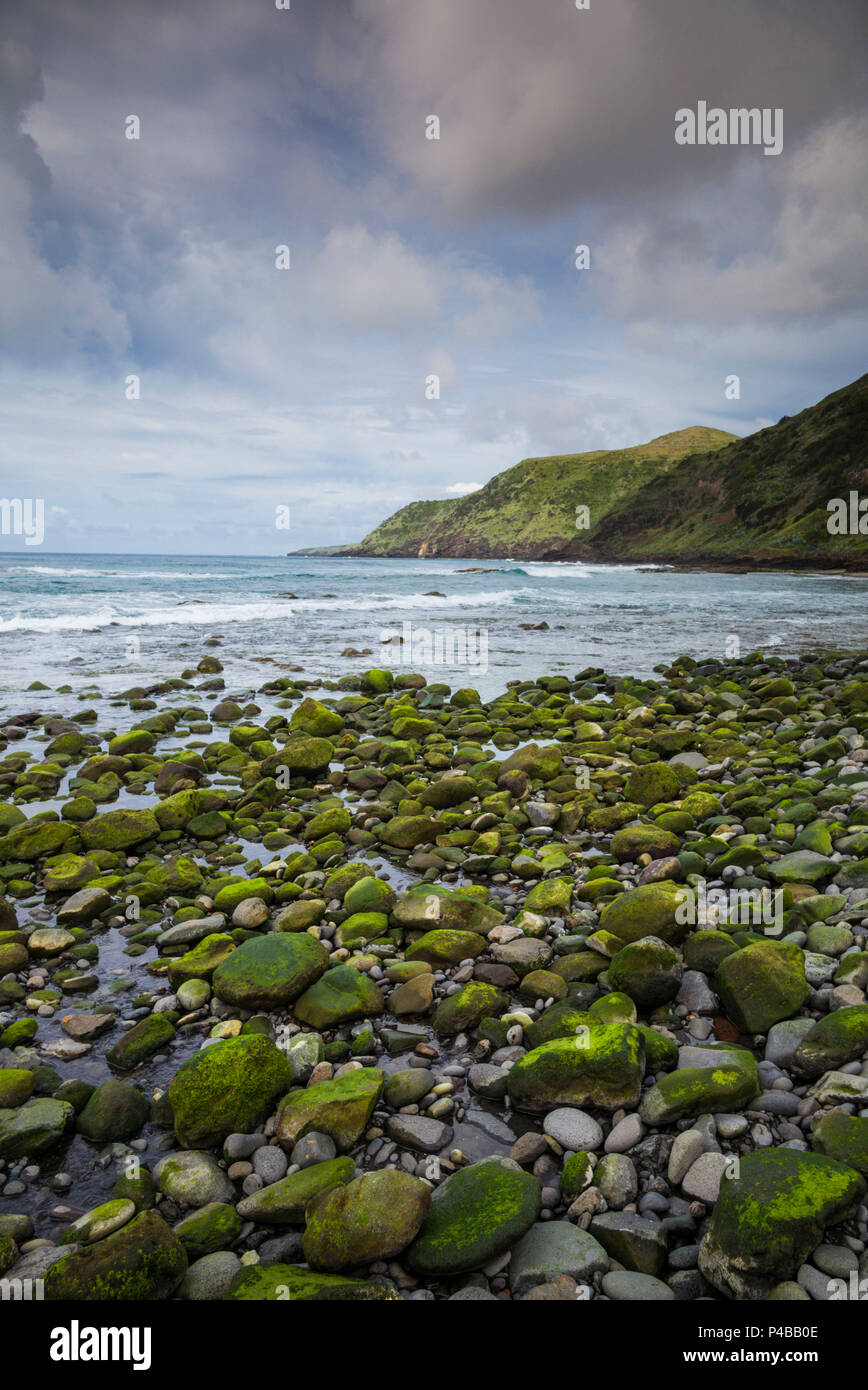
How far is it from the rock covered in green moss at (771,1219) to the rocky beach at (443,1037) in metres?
0.01

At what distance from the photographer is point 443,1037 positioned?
4.20 metres

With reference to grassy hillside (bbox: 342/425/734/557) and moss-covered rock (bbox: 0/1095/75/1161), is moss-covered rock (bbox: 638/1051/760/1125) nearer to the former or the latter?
moss-covered rock (bbox: 0/1095/75/1161)

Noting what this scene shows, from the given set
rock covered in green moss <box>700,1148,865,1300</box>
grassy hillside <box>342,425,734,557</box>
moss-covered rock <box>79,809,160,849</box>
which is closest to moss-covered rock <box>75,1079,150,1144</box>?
rock covered in green moss <box>700,1148,865,1300</box>

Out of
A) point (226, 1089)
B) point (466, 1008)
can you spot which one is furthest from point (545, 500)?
point (226, 1089)

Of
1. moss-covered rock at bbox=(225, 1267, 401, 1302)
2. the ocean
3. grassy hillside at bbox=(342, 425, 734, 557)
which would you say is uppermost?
grassy hillside at bbox=(342, 425, 734, 557)

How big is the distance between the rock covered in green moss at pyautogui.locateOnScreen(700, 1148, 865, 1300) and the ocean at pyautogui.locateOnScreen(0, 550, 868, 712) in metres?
11.9

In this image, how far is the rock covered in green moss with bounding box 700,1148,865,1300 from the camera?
2459 millimetres

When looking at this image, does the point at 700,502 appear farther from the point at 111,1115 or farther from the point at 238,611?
the point at 111,1115

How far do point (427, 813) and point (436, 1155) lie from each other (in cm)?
443

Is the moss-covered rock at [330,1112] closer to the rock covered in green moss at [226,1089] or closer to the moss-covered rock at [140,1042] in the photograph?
the rock covered in green moss at [226,1089]

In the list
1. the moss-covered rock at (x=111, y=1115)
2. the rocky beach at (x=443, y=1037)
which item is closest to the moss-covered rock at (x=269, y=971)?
the rocky beach at (x=443, y=1037)
